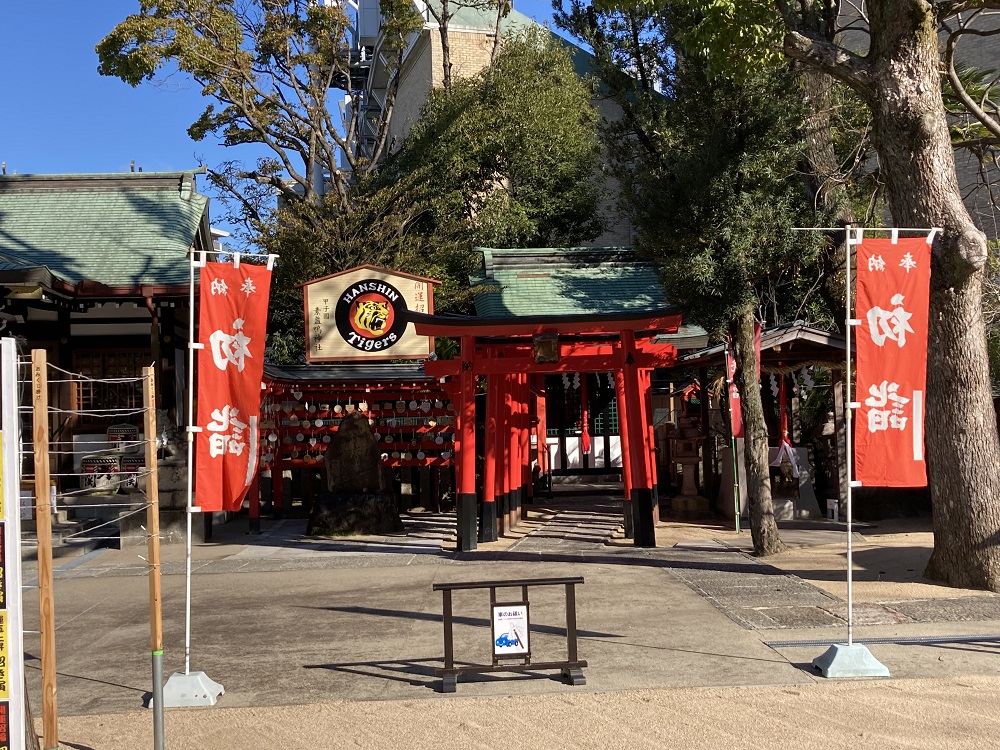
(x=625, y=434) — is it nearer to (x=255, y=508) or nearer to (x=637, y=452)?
(x=637, y=452)

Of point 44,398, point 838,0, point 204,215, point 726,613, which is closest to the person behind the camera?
point 44,398

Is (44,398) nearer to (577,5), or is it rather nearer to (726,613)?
(726,613)

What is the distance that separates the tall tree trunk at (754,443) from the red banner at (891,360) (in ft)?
13.6

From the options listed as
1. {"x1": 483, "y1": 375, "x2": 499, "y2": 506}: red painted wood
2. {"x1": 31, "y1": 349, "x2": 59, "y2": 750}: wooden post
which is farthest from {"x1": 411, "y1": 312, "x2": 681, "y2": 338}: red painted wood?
{"x1": 31, "y1": 349, "x2": 59, "y2": 750}: wooden post

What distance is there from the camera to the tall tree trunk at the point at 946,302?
928cm

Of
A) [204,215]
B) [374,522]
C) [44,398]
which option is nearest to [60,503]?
[374,522]

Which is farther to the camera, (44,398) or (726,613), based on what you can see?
(726,613)

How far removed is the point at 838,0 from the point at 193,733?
1057cm

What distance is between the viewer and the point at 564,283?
1994 centimetres

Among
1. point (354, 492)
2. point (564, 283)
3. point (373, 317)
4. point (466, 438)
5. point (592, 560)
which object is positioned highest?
point (564, 283)

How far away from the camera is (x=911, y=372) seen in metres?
7.79

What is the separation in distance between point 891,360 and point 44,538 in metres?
6.57

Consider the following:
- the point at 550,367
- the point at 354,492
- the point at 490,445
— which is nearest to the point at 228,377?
the point at 550,367

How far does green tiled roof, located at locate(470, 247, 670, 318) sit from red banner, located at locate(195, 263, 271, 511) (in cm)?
1183
